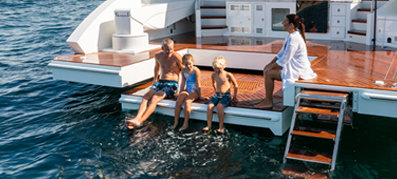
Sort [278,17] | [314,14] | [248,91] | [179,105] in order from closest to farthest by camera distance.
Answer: [179,105], [248,91], [314,14], [278,17]

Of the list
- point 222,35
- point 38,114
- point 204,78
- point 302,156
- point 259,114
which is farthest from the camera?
point 222,35

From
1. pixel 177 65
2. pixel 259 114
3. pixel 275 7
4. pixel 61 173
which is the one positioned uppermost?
pixel 275 7

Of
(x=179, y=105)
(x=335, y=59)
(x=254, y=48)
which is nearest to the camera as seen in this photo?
(x=179, y=105)

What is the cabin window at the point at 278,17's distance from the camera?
24.0 feet

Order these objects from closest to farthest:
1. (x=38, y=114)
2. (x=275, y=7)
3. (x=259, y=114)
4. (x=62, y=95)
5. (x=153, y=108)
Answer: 1. (x=259, y=114)
2. (x=153, y=108)
3. (x=38, y=114)
4. (x=62, y=95)
5. (x=275, y=7)

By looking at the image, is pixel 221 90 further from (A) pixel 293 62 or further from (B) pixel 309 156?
(B) pixel 309 156

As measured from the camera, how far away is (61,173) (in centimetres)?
378

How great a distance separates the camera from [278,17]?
740 centimetres

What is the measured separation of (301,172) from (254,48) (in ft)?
10.4

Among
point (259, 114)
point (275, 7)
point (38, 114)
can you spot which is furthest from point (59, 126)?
point (275, 7)

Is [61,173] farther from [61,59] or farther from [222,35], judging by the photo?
[222,35]

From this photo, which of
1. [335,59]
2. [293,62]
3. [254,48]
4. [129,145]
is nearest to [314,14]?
[254,48]

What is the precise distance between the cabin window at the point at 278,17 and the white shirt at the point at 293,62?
3.35 m

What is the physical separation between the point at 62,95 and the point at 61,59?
107 cm
